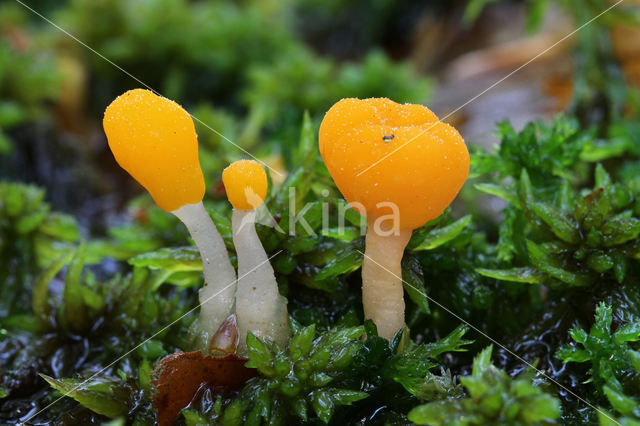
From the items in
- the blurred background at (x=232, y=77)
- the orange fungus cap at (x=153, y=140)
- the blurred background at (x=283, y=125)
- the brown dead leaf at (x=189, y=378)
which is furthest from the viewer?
the blurred background at (x=232, y=77)

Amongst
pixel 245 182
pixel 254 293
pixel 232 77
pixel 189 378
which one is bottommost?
pixel 232 77

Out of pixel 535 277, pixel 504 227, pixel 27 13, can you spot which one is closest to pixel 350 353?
pixel 535 277

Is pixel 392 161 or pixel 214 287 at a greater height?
pixel 392 161

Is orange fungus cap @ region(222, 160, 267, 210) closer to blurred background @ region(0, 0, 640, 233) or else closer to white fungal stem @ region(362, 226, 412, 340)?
white fungal stem @ region(362, 226, 412, 340)

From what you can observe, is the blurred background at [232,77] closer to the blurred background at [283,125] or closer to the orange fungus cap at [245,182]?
the blurred background at [283,125]

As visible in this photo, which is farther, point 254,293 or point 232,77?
point 232,77

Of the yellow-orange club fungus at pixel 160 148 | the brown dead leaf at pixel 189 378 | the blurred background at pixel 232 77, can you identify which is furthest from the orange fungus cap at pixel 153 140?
the blurred background at pixel 232 77

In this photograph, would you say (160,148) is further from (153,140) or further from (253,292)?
(253,292)

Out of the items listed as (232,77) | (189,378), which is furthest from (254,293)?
(232,77)
